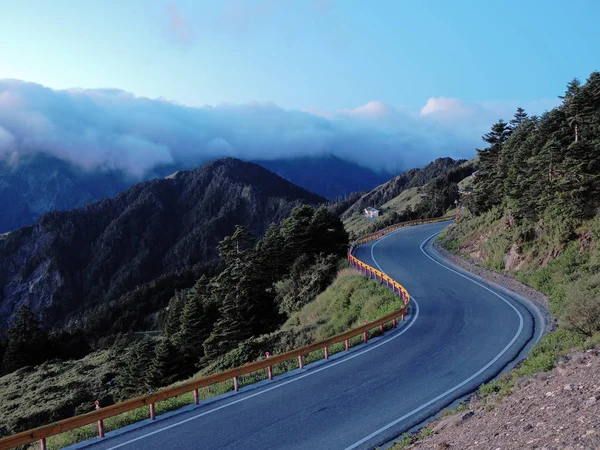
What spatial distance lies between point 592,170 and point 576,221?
2789mm

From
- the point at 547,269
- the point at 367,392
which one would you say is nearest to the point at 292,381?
the point at 367,392

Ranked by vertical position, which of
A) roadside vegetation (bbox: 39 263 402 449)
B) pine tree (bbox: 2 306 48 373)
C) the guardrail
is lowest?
pine tree (bbox: 2 306 48 373)

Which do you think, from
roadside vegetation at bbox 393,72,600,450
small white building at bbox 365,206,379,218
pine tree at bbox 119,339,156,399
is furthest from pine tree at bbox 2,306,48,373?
small white building at bbox 365,206,379,218

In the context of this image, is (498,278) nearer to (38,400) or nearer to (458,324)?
(458,324)

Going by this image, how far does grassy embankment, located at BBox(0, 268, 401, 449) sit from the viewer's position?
460 inches

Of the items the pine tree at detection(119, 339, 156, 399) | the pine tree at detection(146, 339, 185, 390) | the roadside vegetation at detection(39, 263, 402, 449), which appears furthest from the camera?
the pine tree at detection(119, 339, 156, 399)

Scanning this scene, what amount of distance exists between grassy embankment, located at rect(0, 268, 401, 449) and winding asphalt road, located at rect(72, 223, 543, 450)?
2.35 feet

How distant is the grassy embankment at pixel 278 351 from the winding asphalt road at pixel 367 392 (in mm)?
715

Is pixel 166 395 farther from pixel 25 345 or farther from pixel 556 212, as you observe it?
pixel 25 345

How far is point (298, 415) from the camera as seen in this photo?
10.7 m

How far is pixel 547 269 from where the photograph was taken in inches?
917

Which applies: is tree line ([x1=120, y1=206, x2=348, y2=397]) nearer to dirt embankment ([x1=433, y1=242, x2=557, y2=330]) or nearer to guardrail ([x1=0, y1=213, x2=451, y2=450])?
dirt embankment ([x1=433, y1=242, x2=557, y2=330])

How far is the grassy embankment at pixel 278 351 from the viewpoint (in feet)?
38.3

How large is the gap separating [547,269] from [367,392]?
1583 centimetres
